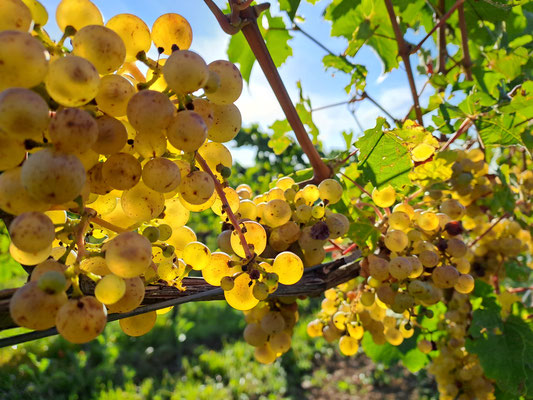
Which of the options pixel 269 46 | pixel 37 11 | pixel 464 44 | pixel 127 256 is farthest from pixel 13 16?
pixel 464 44

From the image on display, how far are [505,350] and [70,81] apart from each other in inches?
52.2

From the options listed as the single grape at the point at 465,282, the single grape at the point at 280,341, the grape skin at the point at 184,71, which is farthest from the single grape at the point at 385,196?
the grape skin at the point at 184,71

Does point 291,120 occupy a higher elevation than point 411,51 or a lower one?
lower

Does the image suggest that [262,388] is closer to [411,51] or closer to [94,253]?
[411,51]

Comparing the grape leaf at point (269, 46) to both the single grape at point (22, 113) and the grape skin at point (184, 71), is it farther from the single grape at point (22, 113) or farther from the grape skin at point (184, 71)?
the single grape at point (22, 113)

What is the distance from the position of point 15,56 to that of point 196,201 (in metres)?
0.24

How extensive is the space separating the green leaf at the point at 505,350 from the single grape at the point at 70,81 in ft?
3.96

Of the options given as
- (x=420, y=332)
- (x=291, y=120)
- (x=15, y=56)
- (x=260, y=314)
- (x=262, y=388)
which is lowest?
(x=262, y=388)

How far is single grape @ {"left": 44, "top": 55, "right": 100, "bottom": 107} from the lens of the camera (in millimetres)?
378

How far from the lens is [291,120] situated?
2.75ft

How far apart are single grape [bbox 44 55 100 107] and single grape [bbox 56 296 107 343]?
7.5 inches

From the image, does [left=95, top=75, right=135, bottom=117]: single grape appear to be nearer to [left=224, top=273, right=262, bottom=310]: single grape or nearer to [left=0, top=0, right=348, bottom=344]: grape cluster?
[left=0, top=0, right=348, bottom=344]: grape cluster

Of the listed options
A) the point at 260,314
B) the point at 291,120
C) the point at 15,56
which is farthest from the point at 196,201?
the point at 260,314

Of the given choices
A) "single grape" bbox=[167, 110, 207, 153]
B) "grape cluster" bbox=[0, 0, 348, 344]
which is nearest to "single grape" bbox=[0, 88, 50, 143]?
"grape cluster" bbox=[0, 0, 348, 344]
